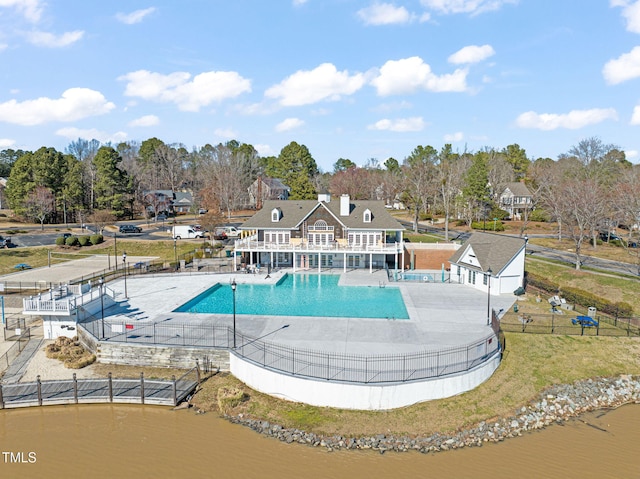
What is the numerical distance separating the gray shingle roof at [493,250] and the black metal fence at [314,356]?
12.6 m

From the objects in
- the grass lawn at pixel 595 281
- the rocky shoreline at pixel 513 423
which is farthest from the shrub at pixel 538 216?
the rocky shoreline at pixel 513 423

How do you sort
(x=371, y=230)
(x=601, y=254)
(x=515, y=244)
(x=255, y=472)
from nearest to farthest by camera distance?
→ (x=255, y=472) < (x=515, y=244) < (x=371, y=230) < (x=601, y=254)

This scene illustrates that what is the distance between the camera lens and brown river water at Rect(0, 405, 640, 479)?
15.9m

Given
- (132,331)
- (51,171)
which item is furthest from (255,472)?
(51,171)

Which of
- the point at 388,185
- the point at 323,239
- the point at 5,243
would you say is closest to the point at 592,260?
the point at 323,239

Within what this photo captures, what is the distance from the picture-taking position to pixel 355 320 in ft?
91.7

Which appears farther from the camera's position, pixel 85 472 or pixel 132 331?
pixel 132 331

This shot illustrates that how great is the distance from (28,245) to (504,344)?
5607 cm

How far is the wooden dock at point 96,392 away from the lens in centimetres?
1998

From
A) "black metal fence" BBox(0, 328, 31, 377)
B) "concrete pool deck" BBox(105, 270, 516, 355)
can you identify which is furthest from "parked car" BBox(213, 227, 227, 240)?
"black metal fence" BBox(0, 328, 31, 377)

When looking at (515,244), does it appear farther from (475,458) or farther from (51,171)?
(51,171)

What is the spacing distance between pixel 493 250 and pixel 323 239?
16.5 metres

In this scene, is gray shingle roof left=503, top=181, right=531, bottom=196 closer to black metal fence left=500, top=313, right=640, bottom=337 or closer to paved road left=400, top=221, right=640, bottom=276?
paved road left=400, top=221, right=640, bottom=276

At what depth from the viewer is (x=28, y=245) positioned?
55.0m
